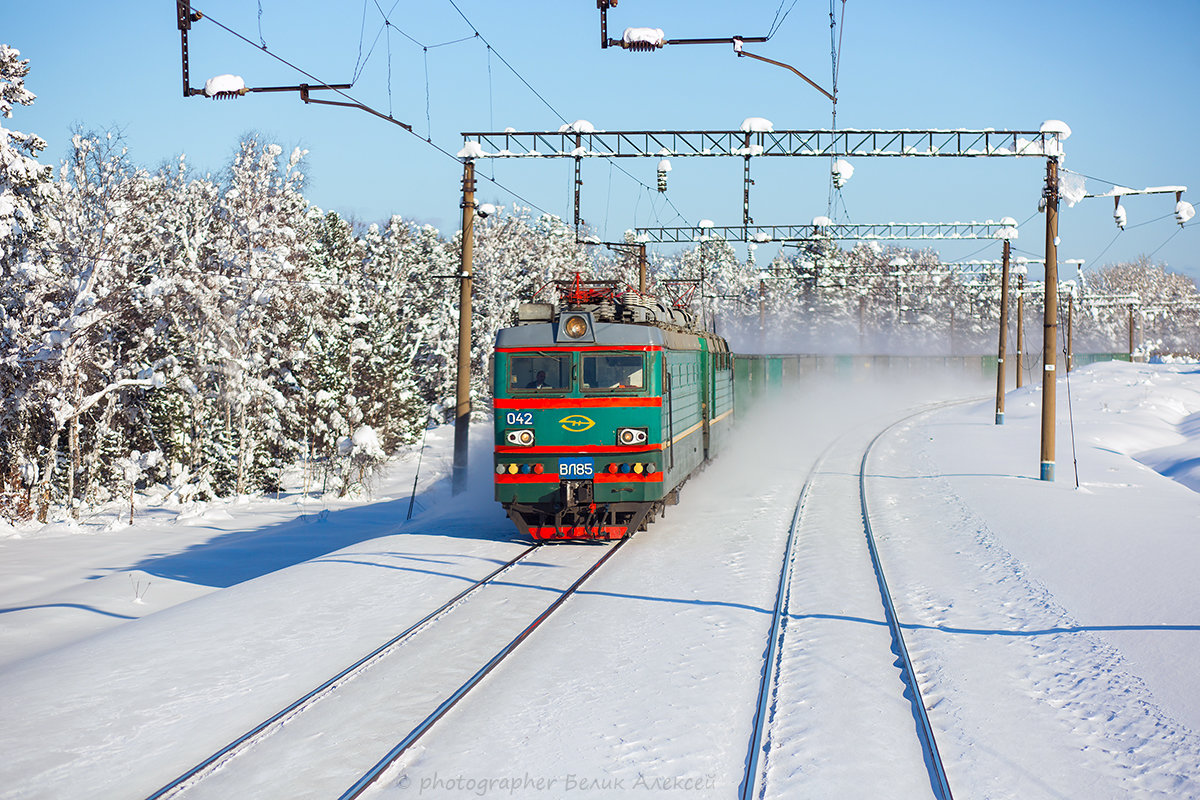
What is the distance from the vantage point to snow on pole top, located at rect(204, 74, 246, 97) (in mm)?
13625

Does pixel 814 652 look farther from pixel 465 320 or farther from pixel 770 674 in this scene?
pixel 465 320

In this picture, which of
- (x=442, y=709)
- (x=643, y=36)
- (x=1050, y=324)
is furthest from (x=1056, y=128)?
(x=442, y=709)

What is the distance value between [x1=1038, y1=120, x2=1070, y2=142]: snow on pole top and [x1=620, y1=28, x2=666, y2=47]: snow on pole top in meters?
9.90

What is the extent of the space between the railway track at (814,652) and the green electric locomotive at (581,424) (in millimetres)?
2620

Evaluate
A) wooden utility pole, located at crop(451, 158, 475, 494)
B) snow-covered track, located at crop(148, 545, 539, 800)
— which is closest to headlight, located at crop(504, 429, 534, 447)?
snow-covered track, located at crop(148, 545, 539, 800)

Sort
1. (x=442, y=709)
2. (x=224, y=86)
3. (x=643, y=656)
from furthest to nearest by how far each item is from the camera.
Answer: (x=224, y=86) < (x=643, y=656) < (x=442, y=709)

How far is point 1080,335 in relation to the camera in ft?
475

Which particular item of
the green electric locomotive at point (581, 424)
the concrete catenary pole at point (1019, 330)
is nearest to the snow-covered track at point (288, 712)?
the green electric locomotive at point (581, 424)

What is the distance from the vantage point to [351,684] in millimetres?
8453

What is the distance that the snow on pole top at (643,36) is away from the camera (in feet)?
50.7

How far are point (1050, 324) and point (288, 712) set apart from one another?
19.3 m

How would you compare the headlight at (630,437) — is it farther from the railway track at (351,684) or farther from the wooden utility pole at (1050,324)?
the wooden utility pole at (1050,324)

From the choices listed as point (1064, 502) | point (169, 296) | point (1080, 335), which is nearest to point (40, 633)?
point (1064, 502)

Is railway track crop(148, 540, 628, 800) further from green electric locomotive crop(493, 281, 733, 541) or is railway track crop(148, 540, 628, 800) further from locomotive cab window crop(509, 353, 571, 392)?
locomotive cab window crop(509, 353, 571, 392)
